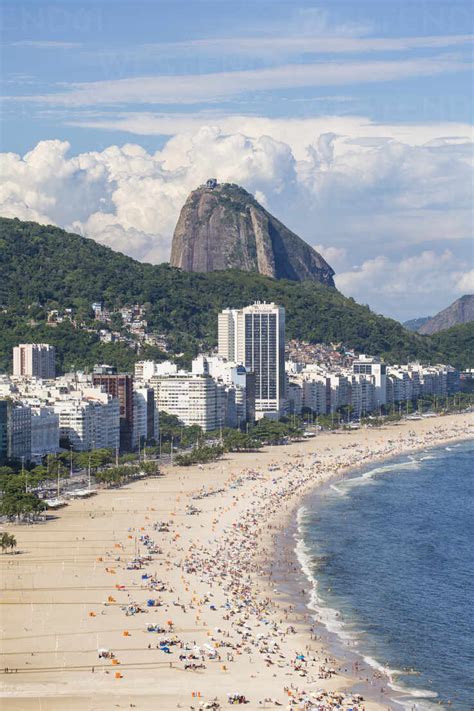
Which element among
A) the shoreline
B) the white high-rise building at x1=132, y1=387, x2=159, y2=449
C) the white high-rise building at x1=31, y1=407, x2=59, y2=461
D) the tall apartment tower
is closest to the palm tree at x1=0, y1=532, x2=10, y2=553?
the shoreline

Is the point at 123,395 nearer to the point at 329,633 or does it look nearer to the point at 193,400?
the point at 193,400

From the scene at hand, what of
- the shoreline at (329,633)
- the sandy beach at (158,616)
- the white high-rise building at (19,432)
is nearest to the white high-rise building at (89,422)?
the white high-rise building at (19,432)

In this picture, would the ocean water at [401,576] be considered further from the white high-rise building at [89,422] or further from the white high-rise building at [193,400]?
the white high-rise building at [193,400]

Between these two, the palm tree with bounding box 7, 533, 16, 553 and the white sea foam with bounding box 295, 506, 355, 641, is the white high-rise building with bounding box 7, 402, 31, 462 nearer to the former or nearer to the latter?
the palm tree with bounding box 7, 533, 16, 553

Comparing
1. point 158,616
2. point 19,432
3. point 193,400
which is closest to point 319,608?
point 158,616

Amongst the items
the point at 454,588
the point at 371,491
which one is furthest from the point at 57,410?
the point at 454,588

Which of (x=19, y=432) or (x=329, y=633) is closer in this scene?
(x=329, y=633)

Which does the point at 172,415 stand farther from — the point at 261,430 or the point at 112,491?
the point at 112,491
